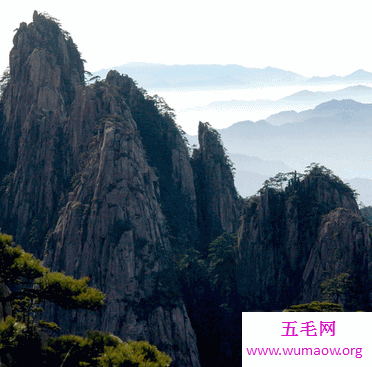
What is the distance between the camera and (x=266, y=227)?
65312mm

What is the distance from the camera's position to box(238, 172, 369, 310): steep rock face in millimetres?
62375

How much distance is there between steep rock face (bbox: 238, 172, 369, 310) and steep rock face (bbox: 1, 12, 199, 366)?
962 cm

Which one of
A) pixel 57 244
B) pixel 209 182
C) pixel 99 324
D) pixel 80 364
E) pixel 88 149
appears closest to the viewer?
pixel 80 364

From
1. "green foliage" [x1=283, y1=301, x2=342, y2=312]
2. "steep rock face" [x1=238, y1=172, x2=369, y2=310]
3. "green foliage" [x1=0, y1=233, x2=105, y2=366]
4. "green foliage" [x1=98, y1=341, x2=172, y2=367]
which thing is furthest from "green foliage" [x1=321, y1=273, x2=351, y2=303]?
"green foliage" [x1=98, y1=341, x2=172, y2=367]

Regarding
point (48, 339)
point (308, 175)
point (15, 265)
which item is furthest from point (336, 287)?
point (15, 265)

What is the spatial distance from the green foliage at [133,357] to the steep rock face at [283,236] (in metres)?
45.9

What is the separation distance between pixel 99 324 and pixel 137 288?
5.51 meters

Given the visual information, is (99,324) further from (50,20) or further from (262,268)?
(50,20)

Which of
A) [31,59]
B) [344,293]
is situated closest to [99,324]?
[344,293]

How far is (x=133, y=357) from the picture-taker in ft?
49.9

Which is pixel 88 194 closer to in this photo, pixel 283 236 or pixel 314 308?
pixel 283 236

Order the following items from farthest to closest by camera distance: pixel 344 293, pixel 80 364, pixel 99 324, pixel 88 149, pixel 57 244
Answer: pixel 88 149 < pixel 57 244 < pixel 99 324 < pixel 344 293 < pixel 80 364

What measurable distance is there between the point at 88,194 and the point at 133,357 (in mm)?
50900

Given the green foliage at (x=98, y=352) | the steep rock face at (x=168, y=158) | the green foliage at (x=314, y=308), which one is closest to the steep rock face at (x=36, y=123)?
the steep rock face at (x=168, y=158)
